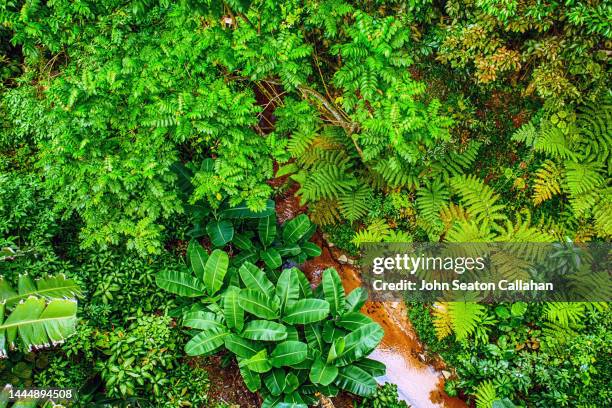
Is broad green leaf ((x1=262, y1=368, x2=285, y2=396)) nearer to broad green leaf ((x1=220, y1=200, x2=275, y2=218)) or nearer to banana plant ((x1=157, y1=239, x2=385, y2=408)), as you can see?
banana plant ((x1=157, y1=239, x2=385, y2=408))

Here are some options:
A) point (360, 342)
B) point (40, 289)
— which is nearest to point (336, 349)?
point (360, 342)

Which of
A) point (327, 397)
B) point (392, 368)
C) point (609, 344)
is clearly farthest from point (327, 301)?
point (609, 344)

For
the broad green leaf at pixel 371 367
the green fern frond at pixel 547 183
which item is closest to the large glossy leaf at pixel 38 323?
the broad green leaf at pixel 371 367

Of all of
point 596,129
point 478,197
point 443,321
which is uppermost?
point 596,129

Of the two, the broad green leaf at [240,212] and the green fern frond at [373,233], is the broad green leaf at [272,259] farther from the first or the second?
the green fern frond at [373,233]

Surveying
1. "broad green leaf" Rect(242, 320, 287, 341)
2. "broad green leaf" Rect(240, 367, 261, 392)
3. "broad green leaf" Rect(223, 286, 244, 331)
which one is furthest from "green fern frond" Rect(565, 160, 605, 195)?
"broad green leaf" Rect(240, 367, 261, 392)

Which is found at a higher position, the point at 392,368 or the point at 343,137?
the point at 343,137

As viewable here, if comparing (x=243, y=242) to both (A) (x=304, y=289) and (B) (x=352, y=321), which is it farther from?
(B) (x=352, y=321)

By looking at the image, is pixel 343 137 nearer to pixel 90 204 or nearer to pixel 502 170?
pixel 502 170
